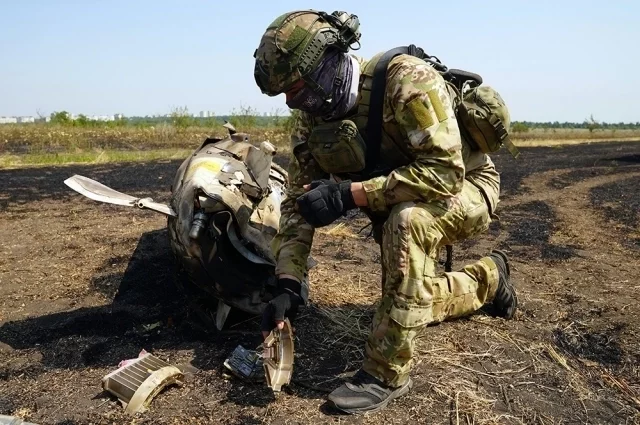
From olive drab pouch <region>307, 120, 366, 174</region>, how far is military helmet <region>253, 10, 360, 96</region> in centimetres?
32

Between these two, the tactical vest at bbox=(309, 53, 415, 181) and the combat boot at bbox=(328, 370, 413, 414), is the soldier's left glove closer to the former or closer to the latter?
the combat boot at bbox=(328, 370, 413, 414)

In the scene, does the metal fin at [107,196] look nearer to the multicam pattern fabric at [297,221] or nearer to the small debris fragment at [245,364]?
the multicam pattern fabric at [297,221]

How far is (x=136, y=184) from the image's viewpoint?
11.6 meters

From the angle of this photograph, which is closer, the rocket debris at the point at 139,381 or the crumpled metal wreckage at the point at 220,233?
the rocket debris at the point at 139,381

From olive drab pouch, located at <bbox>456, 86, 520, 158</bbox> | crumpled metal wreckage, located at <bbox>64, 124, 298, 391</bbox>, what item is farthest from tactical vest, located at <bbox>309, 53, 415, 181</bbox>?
crumpled metal wreckage, located at <bbox>64, 124, 298, 391</bbox>

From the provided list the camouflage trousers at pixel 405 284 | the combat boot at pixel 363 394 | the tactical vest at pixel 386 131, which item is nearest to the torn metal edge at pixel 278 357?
the combat boot at pixel 363 394

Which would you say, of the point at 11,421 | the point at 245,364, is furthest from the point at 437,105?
the point at 11,421

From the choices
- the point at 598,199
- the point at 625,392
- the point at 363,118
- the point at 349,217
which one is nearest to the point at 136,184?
the point at 349,217

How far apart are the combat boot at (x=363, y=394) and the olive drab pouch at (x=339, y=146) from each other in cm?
111

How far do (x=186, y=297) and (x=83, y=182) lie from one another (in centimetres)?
119

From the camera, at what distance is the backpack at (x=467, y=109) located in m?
3.14

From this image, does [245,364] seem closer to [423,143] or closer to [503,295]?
[423,143]

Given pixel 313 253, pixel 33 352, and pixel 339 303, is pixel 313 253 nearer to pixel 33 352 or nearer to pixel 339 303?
pixel 339 303

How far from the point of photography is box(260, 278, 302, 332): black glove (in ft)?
10.1
